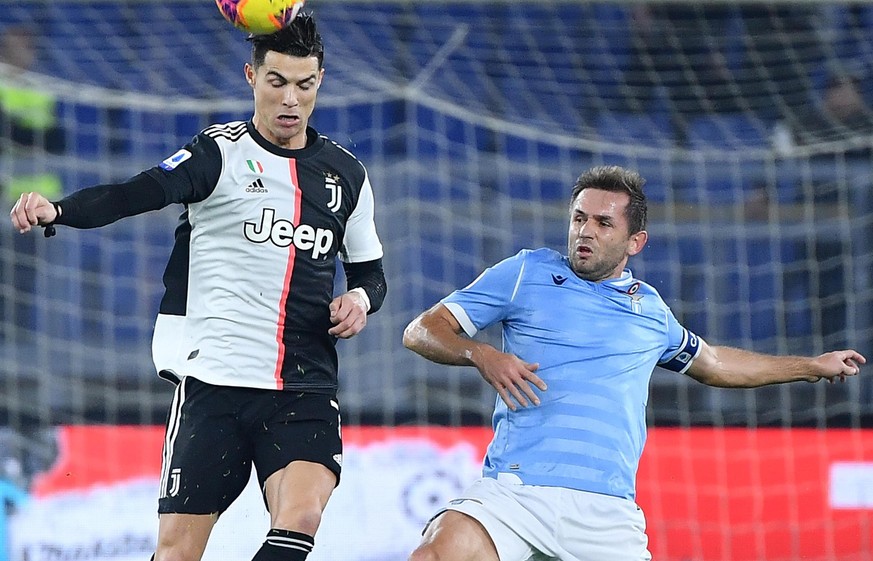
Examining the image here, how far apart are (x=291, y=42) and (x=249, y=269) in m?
0.67

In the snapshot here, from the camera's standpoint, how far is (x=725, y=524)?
6.46m

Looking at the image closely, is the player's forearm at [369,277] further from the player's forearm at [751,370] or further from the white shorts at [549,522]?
the player's forearm at [751,370]

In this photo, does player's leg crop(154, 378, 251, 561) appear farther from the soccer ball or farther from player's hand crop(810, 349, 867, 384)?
player's hand crop(810, 349, 867, 384)

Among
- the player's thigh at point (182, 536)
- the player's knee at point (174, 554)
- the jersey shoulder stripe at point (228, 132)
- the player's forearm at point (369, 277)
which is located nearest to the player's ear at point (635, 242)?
the player's forearm at point (369, 277)

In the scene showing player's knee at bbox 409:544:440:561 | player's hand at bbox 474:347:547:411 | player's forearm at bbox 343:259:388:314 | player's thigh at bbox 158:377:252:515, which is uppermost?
player's forearm at bbox 343:259:388:314

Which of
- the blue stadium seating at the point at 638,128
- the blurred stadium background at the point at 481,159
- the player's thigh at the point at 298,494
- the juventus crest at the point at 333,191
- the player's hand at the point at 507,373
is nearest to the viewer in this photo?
the player's thigh at the point at 298,494

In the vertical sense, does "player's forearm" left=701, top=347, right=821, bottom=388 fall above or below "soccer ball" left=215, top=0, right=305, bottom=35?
below

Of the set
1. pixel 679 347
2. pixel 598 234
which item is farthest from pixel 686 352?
pixel 598 234

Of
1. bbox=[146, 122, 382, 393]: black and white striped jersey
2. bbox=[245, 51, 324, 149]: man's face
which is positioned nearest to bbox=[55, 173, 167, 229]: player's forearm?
bbox=[146, 122, 382, 393]: black and white striped jersey

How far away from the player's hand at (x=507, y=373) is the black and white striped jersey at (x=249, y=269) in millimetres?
476

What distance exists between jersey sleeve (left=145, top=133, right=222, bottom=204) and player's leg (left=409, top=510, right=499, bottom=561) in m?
1.17

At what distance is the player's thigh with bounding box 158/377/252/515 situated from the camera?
3.79m

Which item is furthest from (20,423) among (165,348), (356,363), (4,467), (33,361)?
(165,348)

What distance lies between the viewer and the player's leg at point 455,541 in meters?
3.78
